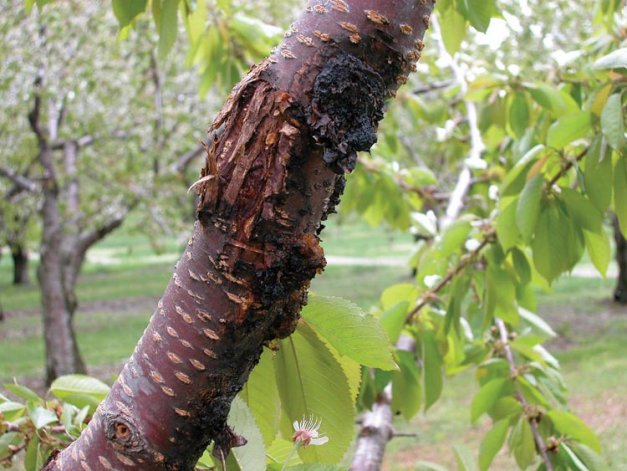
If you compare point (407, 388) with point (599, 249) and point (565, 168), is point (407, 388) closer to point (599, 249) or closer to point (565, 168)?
point (599, 249)

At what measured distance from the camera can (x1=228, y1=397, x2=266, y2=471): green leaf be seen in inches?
38.8

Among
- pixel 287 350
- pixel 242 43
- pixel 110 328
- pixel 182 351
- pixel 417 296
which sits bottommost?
pixel 110 328

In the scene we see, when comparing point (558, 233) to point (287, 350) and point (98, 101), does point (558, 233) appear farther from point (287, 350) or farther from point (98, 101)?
point (98, 101)

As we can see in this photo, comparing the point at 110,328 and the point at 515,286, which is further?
the point at 110,328

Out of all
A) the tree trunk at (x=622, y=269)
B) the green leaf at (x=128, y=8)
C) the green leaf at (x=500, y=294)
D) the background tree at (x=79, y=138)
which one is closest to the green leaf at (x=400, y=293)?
the green leaf at (x=500, y=294)

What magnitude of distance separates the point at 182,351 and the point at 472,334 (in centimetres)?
164

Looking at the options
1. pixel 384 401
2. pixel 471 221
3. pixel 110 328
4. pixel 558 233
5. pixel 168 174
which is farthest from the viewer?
pixel 110 328

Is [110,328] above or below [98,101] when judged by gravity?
below

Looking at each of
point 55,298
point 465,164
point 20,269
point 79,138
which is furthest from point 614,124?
point 20,269

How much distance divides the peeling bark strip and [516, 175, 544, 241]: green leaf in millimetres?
835

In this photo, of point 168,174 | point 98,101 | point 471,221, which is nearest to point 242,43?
point 471,221

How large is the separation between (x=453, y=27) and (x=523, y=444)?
108cm

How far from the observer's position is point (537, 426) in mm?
1952

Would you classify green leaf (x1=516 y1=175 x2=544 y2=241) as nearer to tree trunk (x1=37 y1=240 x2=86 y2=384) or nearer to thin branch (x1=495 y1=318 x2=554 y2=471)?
thin branch (x1=495 y1=318 x2=554 y2=471)
